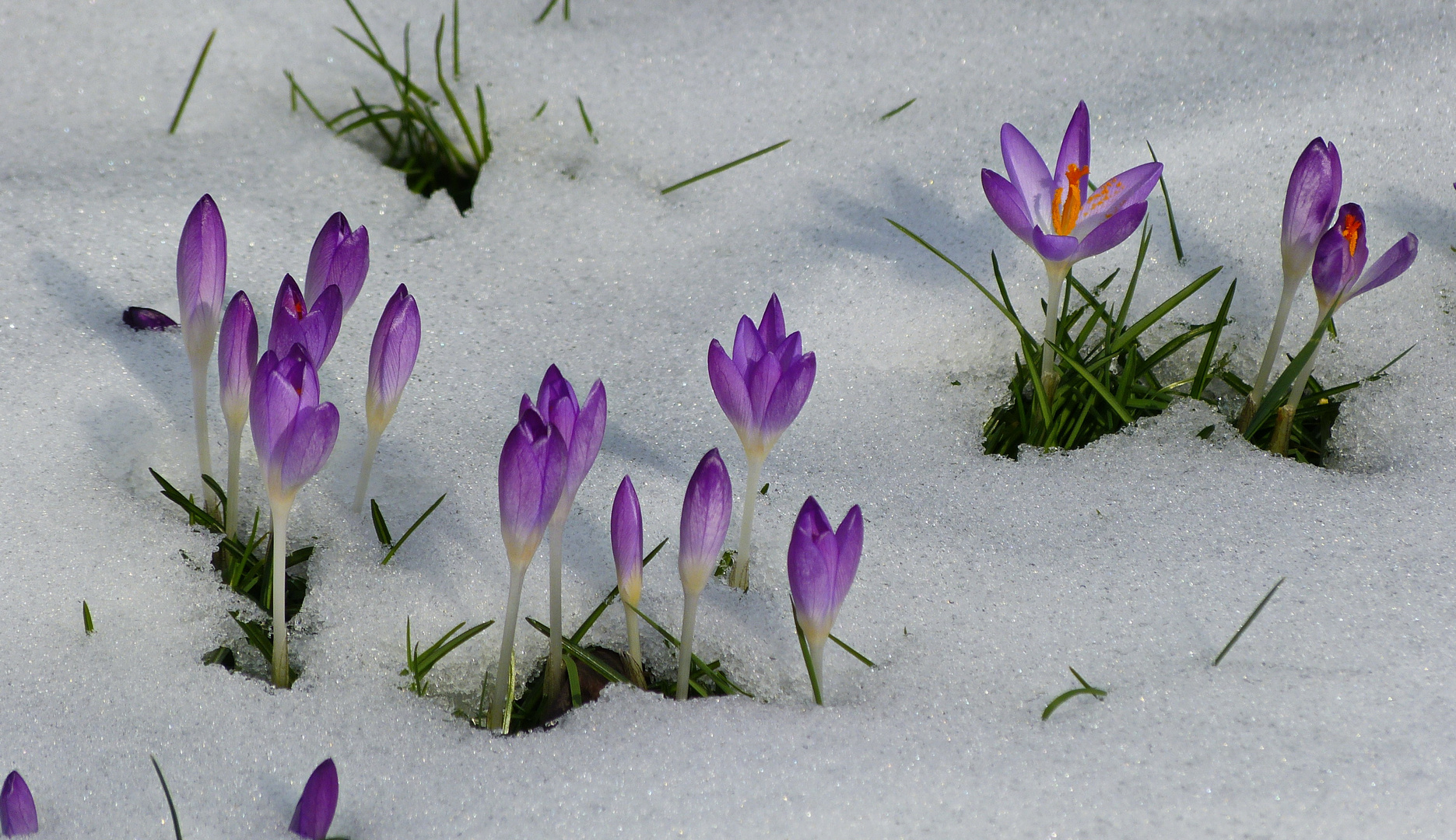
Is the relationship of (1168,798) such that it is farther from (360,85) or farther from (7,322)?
(360,85)

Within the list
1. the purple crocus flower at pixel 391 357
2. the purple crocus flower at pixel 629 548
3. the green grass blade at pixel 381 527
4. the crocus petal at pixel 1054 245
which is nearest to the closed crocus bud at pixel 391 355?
the purple crocus flower at pixel 391 357

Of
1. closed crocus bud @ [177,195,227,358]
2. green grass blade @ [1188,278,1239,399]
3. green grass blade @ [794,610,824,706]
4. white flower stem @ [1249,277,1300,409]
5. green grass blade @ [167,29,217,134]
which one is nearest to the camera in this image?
green grass blade @ [794,610,824,706]

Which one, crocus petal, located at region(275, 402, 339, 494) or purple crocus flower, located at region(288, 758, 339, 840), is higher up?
crocus petal, located at region(275, 402, 339, 494)

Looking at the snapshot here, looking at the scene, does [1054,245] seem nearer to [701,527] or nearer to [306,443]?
[701,527]

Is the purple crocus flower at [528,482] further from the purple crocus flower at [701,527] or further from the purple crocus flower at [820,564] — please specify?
the purple crocus flower at [820,564]

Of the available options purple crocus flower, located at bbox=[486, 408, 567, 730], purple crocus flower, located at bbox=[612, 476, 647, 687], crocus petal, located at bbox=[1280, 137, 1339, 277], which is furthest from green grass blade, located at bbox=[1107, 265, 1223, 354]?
purple crocus flower, located at bbox=[486, 408, 567, 730]

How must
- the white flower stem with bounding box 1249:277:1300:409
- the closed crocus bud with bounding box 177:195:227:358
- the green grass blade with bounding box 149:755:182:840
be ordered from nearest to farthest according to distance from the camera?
the green grass blade with bounding box 149:755:182:840, the closed crocus bud with bounding box 177:195:227:358, the white flower stem with bounding box 1249:277:1300:409

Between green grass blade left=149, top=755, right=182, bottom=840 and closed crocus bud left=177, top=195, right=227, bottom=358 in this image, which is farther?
closed crocus bud left=177, top=195, right=227, bottom=358

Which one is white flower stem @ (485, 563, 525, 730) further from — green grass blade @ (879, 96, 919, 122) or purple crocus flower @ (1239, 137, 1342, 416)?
green grass blade @ (879, 96, 919, 122)
